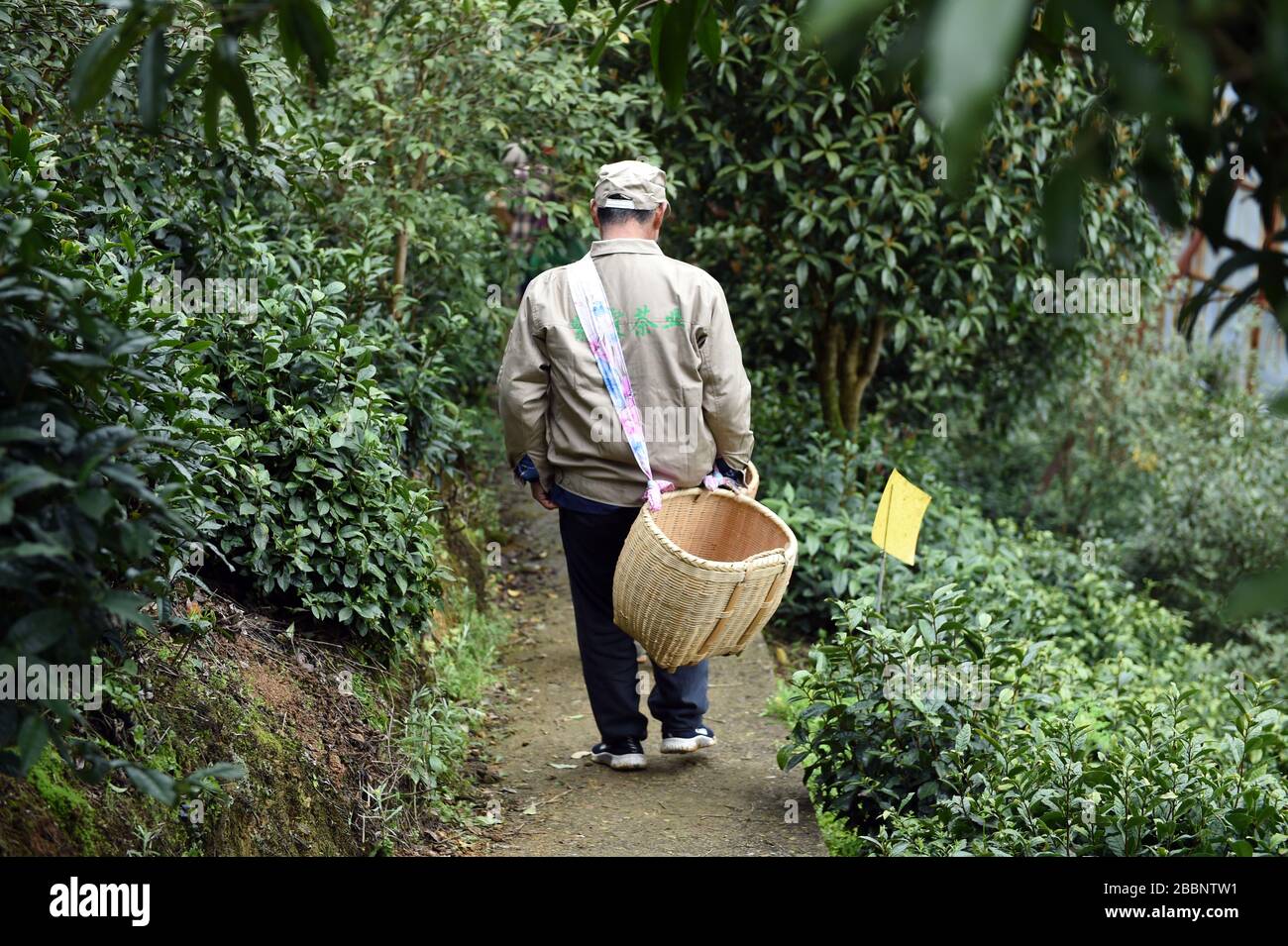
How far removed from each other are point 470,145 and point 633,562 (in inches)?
128

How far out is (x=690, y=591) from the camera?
4.01m

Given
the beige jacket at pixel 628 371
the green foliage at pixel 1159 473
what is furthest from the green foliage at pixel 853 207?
the beige jacket at pixel 628 371

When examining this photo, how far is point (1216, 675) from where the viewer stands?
718cm

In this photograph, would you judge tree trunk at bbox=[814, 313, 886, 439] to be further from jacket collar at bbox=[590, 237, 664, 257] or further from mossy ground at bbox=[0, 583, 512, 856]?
mossy ground at bbox=[0, 583, 512, 856]

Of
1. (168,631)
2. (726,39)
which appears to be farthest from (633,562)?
(726,39)

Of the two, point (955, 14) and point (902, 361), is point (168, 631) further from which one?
point (902, 361)

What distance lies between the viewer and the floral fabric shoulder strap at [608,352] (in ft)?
14.6

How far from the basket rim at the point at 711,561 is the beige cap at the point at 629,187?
41.7 inches

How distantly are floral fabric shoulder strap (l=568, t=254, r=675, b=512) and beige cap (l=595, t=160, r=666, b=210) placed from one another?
262mm

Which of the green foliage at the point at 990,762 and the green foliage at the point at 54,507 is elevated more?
the green foliage at the point at 54,507

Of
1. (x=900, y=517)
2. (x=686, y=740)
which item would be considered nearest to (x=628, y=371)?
(x=900, y=517)
